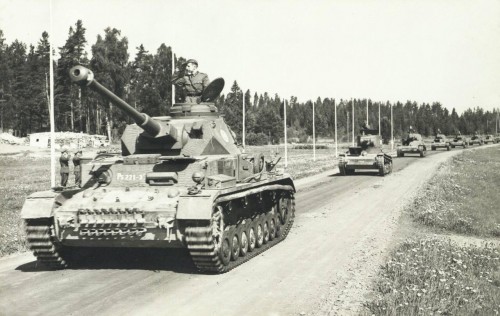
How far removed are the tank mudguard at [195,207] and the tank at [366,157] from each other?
2376cm

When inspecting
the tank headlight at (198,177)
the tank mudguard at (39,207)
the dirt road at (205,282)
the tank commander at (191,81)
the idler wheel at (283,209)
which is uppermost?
the tank commander at (191,81)

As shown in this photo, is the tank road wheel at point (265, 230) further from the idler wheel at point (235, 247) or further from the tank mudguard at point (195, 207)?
the tank mudguard at point (195, 207)

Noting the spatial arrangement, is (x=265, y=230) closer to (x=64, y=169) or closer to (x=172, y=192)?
(x=172, y=192)

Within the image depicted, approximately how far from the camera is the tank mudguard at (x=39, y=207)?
936cm

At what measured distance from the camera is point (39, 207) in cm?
945

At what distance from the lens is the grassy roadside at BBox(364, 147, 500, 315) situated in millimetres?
7387

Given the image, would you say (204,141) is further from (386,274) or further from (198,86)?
(386,274)

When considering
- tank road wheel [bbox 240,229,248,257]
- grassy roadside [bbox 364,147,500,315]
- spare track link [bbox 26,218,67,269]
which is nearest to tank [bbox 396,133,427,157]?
grassy roadside [bbox 364,147,500,315]

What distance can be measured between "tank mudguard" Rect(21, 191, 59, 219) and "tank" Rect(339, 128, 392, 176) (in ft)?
79.1

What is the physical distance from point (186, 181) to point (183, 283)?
197 cm

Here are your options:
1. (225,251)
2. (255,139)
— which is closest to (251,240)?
(225,251)

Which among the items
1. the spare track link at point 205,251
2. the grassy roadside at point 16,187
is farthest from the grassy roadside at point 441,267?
the grassy roadside at point 16,187

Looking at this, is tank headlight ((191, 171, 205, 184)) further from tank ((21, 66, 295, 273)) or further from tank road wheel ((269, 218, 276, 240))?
tank road wheel ((269, 218, 276, 240))

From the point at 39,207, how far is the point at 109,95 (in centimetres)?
240
